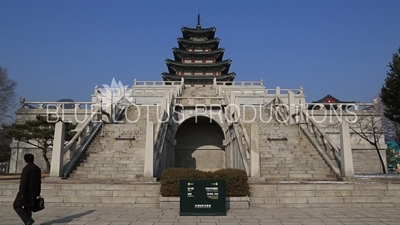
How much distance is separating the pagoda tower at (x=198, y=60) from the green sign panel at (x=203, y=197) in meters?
37.1

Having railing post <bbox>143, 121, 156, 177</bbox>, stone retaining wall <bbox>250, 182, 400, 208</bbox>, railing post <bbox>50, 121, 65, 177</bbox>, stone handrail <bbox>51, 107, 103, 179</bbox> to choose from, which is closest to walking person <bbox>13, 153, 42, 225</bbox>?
stone retaining wall <bbox>250, 182, 400, 208</bbox>

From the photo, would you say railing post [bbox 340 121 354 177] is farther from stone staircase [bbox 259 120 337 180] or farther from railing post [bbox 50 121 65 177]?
railing post [bbox 50 121 65 177]

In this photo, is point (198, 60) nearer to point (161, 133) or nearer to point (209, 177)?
point (161, 133)

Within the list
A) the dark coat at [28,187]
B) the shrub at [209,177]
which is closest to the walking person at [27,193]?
the dark coat at [28,187]

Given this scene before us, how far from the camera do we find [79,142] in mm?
14859

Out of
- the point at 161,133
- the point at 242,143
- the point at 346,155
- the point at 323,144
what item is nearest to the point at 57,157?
the point at 161,133

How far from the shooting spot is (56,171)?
12.1 m

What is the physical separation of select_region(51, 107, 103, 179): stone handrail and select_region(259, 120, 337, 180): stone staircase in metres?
7.89

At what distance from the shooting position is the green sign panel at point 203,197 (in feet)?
25.6

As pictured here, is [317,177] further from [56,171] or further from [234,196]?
[56,171]

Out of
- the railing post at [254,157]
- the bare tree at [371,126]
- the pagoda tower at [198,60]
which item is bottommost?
the railing post at [254,157]

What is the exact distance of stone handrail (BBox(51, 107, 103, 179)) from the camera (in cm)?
1281

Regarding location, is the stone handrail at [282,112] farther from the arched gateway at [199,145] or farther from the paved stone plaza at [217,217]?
the paved stone plaza at [217,217]

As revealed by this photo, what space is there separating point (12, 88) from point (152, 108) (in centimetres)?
1257
